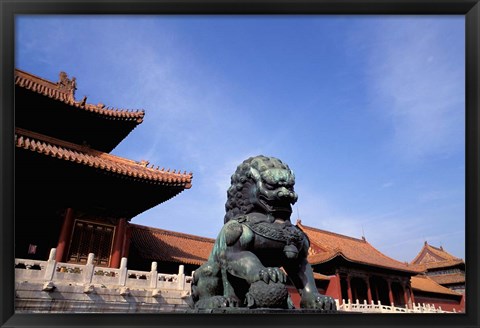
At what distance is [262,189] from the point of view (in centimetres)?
292

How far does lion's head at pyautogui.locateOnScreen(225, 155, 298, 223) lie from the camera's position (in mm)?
2859

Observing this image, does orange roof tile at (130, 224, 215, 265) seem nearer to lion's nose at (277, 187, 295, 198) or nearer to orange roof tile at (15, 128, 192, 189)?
orange roof tile at (15, 128, 192, 189)

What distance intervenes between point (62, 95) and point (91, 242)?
5411 millimetres

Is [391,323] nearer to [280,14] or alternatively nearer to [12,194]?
[280,14]

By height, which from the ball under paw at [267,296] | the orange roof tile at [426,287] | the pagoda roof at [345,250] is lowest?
the ball under paw at [267,296]

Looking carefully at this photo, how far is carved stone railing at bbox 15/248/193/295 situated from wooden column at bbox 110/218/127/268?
950 millimetres

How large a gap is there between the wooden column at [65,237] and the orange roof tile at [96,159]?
5.16 feet

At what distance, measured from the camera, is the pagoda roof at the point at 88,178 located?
9039 millimetres

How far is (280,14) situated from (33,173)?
9471mm

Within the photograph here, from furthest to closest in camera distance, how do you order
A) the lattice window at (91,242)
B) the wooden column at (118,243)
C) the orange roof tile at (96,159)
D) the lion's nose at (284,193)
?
the wooden column at (118,243)
the lattice window at (91,242)
the orange roof tile at (96,159)
the lion's nose at (284,193)

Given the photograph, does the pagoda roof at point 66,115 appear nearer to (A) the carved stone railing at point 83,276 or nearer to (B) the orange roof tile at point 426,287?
(A) the carved stone railing at point 83,276

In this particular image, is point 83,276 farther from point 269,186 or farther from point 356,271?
point 356,271

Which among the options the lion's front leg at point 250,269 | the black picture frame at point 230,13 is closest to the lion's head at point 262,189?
the lion's front leg at point 250,269

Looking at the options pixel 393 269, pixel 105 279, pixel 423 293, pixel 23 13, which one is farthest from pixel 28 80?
pixel 423 293
